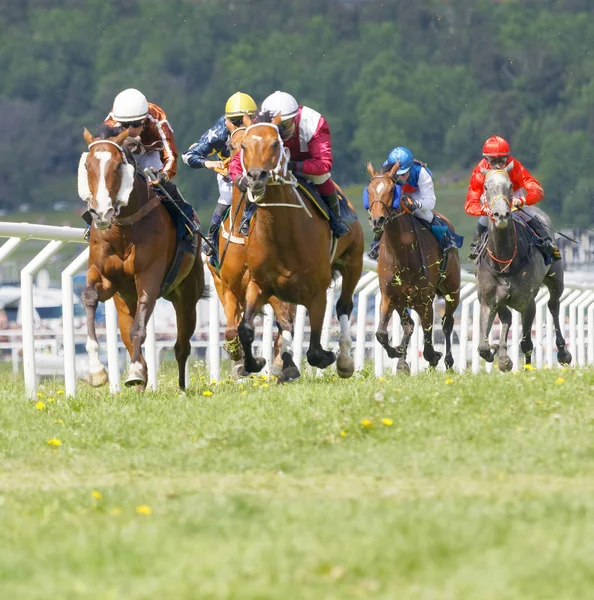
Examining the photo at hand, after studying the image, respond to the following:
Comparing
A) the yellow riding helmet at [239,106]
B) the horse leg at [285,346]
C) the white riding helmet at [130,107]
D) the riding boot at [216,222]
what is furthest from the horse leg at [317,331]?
the yellow riding helmet at [239,106]

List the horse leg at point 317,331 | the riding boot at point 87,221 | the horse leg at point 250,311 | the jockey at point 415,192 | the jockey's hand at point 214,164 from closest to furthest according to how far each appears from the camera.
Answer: the riding boot at point 87,221 < the horse leg at point 250,311 < the horse leg at point 317,331 < the jockey's hand at point 214,164 < the jockey at point 415,192

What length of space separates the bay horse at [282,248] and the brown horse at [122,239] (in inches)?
24.5

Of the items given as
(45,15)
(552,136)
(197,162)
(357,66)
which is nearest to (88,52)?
(45,15)

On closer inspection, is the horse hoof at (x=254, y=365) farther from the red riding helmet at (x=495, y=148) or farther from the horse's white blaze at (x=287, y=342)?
the red riding helmet at (x=495, y=148)

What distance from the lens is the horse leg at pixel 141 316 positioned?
1002 cm

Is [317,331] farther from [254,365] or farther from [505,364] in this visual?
[505,364]

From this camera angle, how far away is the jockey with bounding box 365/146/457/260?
46.5 ft

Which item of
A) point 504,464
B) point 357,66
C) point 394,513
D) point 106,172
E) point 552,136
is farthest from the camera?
point 357,66

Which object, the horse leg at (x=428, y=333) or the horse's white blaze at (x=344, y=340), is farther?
the horse leg at (x=428, y=333)

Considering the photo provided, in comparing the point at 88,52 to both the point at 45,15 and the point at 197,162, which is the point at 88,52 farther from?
the point at 197,162

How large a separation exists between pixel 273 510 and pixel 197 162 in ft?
22.0

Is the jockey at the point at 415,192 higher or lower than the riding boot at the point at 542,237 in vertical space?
higher

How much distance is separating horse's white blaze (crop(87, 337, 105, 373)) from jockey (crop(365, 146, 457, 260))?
4676mm

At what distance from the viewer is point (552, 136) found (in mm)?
109562
